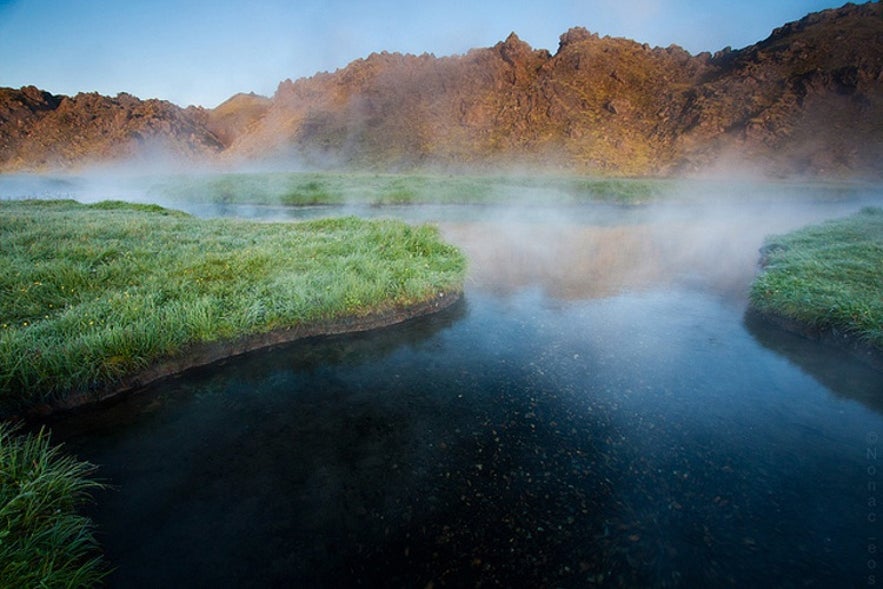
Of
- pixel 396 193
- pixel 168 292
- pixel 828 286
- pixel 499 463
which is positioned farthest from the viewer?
pixel 396 193

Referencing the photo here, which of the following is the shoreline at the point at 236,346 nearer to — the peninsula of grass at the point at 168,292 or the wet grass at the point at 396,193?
the peninsula of grass at the point at 168,292

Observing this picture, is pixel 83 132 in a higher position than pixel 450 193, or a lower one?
higher

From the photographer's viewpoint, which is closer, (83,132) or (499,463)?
(499,463)

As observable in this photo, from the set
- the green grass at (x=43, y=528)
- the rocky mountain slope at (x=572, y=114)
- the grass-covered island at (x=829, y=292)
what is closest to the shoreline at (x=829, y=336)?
the grass-covered island at (x=829, y=292)

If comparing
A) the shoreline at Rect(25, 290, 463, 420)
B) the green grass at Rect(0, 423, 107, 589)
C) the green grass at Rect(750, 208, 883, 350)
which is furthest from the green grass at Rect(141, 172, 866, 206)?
the green grass at Rect(0, 423, 107, 589)

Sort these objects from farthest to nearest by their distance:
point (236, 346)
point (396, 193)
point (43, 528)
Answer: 1. point (396, 193)
2. point (236, 346)
3. point (43, 528)

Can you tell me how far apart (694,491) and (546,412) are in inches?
93.1

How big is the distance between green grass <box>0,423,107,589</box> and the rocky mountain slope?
352ft

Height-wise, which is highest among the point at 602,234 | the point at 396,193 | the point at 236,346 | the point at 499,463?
the point at 396,193

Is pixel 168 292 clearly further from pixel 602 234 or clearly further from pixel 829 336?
pixel 602 234

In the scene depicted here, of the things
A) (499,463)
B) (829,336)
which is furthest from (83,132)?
(829,336)

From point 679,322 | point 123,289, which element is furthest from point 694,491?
point 123,289

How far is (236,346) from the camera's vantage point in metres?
8.86

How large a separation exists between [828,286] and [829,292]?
366mm
